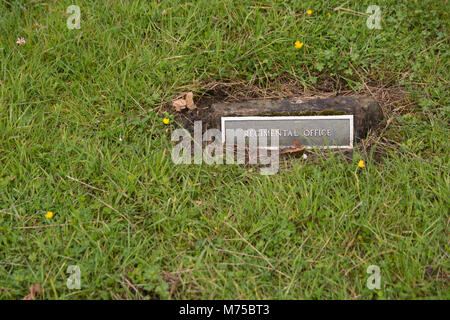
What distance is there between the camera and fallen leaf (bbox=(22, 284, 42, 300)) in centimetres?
220

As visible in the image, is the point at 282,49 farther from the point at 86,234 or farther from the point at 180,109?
the point at 86,234

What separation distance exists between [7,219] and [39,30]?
164cm

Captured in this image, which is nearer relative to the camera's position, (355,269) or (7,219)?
(355,269)

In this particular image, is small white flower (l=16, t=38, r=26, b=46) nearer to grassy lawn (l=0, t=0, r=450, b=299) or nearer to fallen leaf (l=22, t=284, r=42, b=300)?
grassy lawn (l=0, t=0, r=450, b=299)

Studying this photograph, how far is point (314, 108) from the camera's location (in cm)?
280

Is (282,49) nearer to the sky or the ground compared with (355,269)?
nearer to the sky

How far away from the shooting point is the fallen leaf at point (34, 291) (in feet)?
7.22

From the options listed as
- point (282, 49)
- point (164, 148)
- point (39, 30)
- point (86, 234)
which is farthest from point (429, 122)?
point (39, 30)

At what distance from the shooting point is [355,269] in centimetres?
227

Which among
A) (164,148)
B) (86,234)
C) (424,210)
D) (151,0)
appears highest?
(151,0)

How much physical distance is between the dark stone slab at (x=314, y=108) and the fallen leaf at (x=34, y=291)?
161 cm

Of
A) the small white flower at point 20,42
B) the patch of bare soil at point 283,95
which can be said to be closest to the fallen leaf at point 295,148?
the patch of bare soil at point 283,95

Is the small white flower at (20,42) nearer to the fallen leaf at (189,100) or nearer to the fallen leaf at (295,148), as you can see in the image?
the fallen leaf at (189,100)

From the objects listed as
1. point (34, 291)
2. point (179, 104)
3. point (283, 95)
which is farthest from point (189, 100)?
point (34, 291)
